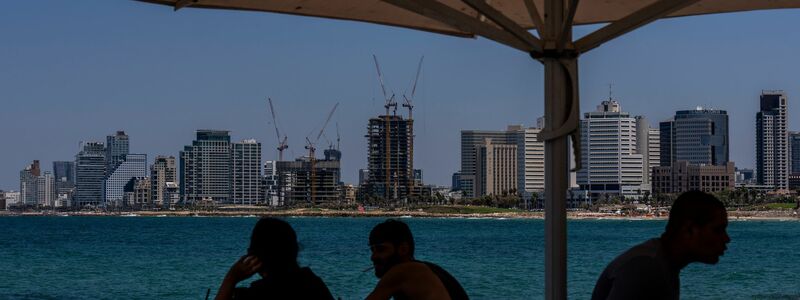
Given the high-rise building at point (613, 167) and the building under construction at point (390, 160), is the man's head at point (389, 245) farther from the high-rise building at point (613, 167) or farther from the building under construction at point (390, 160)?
the high-rise building at point (613, 167)

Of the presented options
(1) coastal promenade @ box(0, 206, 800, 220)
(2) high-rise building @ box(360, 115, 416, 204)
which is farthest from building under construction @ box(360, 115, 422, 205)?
(1) coastal promenade @ box(0, 206, 800, 220)

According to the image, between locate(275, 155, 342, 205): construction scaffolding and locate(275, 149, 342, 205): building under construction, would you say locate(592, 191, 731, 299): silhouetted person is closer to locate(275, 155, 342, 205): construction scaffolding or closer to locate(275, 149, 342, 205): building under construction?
locate(275, 155, 342, 205): construction scaffolding

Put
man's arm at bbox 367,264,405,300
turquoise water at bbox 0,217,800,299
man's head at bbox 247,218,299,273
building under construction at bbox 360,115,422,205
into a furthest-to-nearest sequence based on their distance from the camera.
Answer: building under construction at bbox 360,115,422,205, turquoise water at bbox 0,217,800,299, man's head at bbox 247,218,299,273, man's arm at bbox 367,264,405,300

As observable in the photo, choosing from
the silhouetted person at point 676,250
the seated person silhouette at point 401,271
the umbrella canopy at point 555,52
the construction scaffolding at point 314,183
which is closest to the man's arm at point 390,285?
the seated person silhouette at point 401,271

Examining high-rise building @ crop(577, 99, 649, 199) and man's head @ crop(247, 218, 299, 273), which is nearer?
man's head @ crop(247, 218, 299, 273)

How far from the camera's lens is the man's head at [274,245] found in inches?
136

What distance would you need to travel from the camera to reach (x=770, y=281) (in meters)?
41.4

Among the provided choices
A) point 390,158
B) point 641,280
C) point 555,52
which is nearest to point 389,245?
point 641,280

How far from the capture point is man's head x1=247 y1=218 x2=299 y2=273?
346cm

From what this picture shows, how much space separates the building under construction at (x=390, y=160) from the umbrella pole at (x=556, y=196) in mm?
171819

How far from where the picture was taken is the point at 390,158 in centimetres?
18500

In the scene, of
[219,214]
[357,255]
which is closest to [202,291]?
[357,255]

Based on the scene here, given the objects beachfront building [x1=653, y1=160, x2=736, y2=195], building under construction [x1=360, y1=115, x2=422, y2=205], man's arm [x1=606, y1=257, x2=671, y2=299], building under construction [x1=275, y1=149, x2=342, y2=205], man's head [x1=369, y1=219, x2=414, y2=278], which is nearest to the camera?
man's arm [x1=606, y1=257, x2=671, y2=299]

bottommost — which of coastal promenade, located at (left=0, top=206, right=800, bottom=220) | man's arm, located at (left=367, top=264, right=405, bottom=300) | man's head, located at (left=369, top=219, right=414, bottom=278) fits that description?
coastal promenade, located at (left=0, top=206, right=800, bottom=220)
